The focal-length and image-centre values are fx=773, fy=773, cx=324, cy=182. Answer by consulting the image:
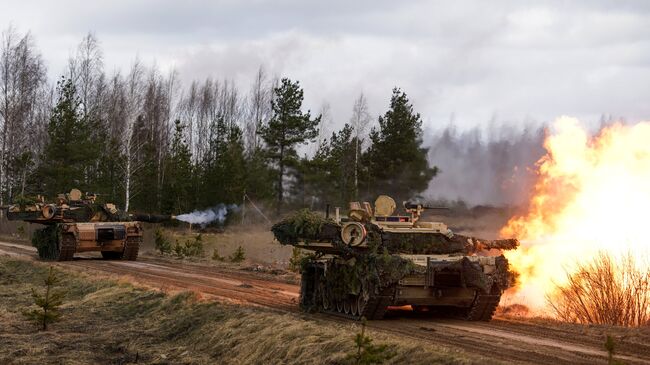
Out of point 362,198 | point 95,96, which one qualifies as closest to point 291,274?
point 362,198

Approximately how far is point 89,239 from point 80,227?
0.62 meters

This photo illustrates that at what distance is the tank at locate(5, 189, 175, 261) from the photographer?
102 ft

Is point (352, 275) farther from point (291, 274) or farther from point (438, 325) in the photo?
point (291, 274)

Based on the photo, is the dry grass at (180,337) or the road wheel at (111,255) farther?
the road wheel at (111,255)

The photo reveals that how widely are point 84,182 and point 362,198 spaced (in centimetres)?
1801

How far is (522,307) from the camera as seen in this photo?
1919 centimetres

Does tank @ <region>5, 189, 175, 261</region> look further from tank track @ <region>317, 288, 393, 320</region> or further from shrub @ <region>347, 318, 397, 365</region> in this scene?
shrub @ <region>347, 318, 397, 365</region>

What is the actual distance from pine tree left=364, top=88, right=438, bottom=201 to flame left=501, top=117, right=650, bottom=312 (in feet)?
62.5

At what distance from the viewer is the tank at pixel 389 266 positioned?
15.4 meters

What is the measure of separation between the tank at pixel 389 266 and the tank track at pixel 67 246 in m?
16.1

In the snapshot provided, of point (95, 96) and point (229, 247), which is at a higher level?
point (95, 96)

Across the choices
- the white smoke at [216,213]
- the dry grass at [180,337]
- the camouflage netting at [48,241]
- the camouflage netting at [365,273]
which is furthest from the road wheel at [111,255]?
the camouflage netting at [365,273]

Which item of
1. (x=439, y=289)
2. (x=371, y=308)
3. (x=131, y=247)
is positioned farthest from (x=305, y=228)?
(x=131, y=247)

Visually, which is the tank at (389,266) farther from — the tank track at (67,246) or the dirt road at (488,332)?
→ the tank track at (67,246)
